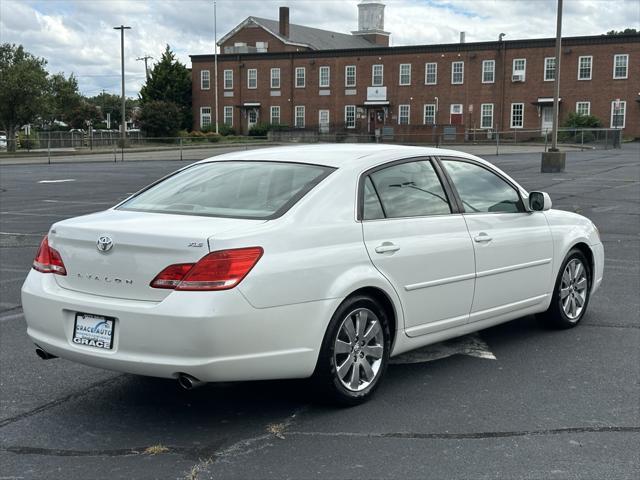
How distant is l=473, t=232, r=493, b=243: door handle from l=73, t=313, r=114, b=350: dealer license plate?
2.66 m

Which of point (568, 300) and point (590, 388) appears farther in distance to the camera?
point (568, 300)

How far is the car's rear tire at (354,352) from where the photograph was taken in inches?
187

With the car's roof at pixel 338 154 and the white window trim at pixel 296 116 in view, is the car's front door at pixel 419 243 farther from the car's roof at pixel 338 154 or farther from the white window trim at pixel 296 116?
the white window trim at pixel 296 116

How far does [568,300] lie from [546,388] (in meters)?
1.73

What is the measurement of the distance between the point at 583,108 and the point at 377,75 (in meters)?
16.8

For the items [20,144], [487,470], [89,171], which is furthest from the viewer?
[20,144]

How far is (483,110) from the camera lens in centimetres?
6266

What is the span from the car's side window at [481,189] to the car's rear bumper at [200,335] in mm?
1780

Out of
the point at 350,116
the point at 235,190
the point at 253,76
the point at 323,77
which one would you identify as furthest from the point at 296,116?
the point at 235,190

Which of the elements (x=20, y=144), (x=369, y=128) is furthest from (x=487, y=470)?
(x=369, y=128)

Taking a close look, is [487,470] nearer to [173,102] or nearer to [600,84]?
[600,84]

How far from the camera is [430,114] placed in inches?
2557

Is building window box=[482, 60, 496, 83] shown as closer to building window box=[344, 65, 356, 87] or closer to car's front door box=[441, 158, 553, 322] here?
building window box=[344, 65, 356, 87]

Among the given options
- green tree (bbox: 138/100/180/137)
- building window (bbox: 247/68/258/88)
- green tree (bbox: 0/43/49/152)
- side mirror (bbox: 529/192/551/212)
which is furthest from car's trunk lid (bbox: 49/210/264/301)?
building window (bbox: 247/68/258/88)
